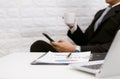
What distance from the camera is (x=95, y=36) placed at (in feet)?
6.00

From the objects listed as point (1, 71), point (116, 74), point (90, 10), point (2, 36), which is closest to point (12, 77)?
point (1, 71)

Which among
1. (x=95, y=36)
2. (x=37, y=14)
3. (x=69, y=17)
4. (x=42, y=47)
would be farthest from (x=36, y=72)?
(x=37, y=14)

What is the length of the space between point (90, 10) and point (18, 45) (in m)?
0.68

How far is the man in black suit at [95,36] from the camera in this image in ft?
4.83

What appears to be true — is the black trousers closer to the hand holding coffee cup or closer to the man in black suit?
the man in black suit

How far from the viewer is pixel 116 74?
2.13 feet

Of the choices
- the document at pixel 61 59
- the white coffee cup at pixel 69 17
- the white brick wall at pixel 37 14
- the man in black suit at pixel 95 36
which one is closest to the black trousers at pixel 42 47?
the man in black suit at pixel 95 36

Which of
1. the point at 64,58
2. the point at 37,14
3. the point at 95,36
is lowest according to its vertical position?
the point at 95,36

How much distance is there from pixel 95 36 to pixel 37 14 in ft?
1.62

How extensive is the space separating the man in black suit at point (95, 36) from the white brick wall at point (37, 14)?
172 mm

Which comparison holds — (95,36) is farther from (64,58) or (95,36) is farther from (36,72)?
(36,72)

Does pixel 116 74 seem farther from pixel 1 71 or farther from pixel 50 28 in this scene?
pixel 50 28

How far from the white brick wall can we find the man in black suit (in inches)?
6.8

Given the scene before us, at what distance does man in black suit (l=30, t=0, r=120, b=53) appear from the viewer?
4.83 ft
